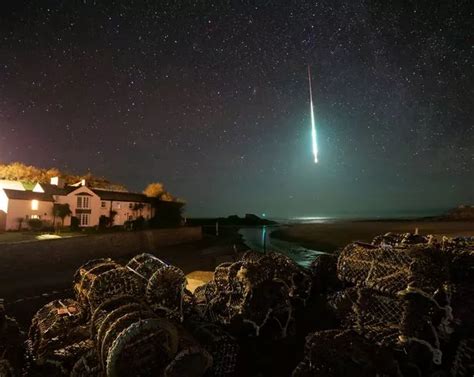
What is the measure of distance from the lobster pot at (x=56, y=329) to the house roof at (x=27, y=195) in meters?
27.7

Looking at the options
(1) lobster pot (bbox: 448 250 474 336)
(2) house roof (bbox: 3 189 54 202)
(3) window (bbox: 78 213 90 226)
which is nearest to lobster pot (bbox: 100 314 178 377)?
(1) lobster pot (bbox: 448 250 474 336)

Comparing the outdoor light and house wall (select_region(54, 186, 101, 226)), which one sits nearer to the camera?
the outdoor light

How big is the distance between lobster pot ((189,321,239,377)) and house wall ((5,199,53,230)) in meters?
30.3

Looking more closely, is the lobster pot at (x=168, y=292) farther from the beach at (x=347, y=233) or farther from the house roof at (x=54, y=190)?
the house roof at (x=54, y=190)

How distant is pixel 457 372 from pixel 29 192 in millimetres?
35103

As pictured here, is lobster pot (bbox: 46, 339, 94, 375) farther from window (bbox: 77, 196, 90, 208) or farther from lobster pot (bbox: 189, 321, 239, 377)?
window (bbox: 77, 196, 90, 208)

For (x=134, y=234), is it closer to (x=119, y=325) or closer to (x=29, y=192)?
(x=29, y=192)

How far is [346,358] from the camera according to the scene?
3.24 metres

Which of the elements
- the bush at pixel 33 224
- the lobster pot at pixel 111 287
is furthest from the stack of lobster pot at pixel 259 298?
the bush at pixel 33 224

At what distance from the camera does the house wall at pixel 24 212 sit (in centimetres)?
2847

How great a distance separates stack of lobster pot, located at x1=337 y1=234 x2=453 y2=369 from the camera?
3816 millimetres

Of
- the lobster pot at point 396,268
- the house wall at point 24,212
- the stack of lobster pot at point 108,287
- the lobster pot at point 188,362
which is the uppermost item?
the house wall at point 24,212

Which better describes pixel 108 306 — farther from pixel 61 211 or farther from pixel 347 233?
pixel 347 233

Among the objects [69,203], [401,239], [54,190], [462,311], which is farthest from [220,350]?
[54,190]
